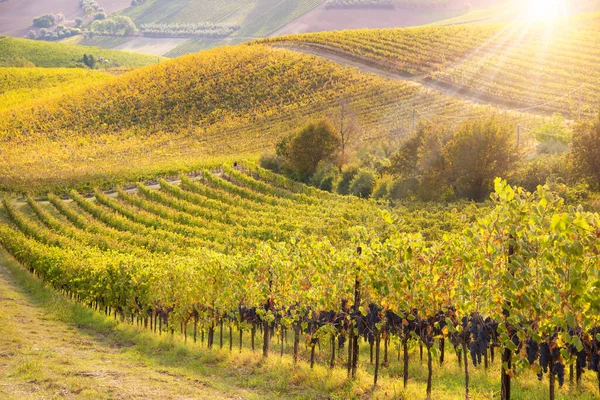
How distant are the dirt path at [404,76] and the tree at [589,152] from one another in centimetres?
3630

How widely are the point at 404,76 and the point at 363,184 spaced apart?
47.9 meters

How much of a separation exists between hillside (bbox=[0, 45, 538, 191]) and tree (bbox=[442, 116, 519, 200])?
23983 mm

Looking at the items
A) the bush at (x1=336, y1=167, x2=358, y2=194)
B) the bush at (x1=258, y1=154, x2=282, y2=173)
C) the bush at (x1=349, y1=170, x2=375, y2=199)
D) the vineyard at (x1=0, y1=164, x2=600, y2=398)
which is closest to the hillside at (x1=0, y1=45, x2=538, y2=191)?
the bush at (x1=258, y1=154, x2=282, y2=173)

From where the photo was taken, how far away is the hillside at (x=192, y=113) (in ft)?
270

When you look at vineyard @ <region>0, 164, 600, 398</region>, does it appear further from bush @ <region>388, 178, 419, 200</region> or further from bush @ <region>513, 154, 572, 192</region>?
bush @ <region>513, 154, 572, 192</region>

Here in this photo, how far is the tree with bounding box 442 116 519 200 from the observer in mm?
47562

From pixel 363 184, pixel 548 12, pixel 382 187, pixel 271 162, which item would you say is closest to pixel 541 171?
pixel 382 187

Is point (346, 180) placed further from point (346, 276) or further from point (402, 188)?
point (346, 276)

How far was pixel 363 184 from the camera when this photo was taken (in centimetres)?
5784

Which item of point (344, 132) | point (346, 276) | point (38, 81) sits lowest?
point (344, 132)

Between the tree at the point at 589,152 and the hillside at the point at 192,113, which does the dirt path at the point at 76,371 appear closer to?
the tree at the point at 589,152

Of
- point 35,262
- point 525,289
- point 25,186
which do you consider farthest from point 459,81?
point 525,289

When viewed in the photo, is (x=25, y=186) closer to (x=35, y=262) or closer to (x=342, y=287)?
(x=35, y=262)

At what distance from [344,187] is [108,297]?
30.8m
